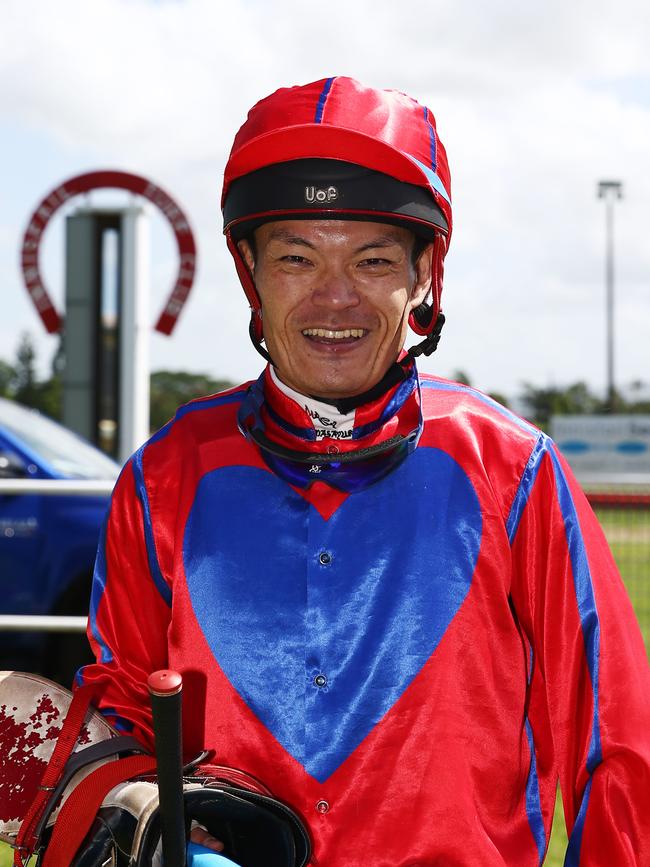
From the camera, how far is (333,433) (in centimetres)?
186

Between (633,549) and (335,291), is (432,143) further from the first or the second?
(633,549)

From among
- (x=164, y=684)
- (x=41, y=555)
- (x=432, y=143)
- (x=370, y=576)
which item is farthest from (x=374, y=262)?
(x=41, y=555)

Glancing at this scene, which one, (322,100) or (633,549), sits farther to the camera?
(633,549)

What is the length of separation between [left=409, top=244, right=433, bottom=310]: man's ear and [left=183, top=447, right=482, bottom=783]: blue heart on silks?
281 mm

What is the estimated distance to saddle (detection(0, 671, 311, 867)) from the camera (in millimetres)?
1608

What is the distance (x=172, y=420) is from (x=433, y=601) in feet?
1.90

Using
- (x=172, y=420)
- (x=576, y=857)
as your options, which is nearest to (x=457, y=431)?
(x=172, y=420)

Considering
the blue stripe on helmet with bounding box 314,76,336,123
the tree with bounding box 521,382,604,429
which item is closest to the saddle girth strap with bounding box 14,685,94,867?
the blue stripe on helmet with bounding box 314,76,336,123

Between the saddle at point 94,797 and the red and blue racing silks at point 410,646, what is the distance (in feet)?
0.23

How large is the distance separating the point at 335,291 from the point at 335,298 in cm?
1

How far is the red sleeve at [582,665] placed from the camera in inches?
64.7

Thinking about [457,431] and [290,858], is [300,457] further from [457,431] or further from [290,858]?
[290,858]

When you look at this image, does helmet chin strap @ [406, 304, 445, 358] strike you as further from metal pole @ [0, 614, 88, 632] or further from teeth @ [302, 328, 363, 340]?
metal pole @ [0, 614, 88, 632]

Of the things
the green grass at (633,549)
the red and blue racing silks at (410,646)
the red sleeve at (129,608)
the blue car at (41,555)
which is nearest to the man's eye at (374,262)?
the red and blue racing silks at (410,646)
